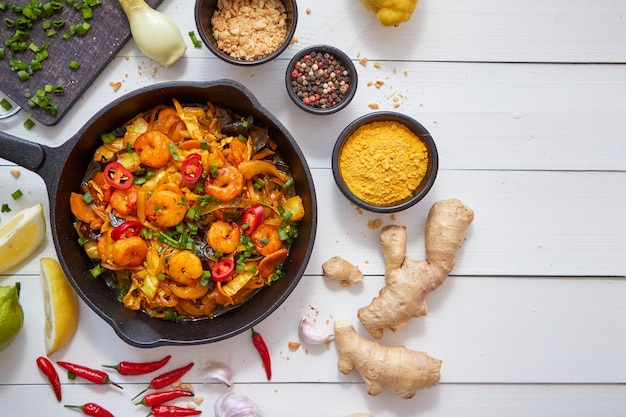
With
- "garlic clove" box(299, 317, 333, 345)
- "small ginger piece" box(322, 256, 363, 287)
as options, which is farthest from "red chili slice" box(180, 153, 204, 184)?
"garlic clove" box(299, 317, 333, 345)

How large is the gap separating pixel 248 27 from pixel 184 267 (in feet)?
3.19

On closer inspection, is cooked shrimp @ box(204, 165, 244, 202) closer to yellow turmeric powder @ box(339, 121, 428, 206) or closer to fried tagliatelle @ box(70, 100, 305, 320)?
fried tagliatelle @ box(70, 100, 305, 320)

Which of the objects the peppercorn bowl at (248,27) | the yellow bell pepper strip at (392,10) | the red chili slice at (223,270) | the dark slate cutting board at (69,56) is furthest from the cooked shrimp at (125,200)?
the yellow bell pepper strip at (392,10)

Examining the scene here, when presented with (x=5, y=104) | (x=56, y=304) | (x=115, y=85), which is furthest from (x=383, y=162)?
(x=5, y=104)

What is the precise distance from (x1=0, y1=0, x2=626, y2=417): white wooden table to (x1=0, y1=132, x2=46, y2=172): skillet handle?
42 centimetres

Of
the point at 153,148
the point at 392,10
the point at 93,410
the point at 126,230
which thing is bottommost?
the point at 93,410

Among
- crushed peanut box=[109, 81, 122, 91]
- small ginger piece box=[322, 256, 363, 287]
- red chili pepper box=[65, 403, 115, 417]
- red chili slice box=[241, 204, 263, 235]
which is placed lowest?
red chili pepper box=[65, 403, 115, 417]

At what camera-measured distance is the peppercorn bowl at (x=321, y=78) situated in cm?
247

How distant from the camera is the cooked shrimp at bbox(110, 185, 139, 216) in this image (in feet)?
7.65

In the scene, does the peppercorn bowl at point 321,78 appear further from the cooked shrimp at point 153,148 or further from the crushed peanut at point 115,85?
the crushed peanut at point 115,85

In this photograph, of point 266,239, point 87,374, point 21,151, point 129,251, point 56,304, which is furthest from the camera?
point 87,374

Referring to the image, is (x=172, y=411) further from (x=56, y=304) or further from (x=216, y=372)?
(x=56, y=304)

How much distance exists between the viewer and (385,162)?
245 centimetres

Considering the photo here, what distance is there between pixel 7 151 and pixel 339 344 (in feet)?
4.78
